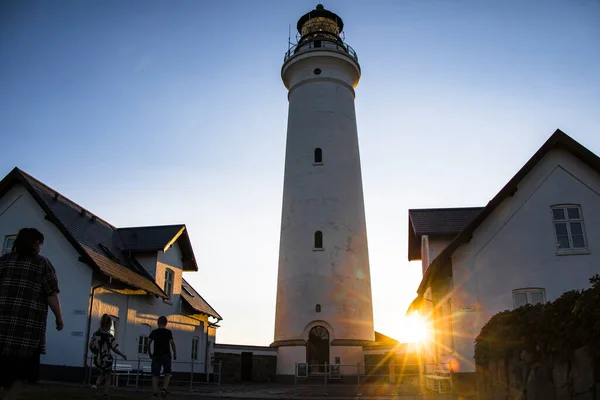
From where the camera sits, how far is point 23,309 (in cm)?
597

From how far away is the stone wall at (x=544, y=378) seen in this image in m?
6.62

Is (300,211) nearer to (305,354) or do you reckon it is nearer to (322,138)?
(322,138)

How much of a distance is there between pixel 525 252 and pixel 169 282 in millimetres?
15620

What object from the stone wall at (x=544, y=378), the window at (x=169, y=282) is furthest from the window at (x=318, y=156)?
the stone wall at (x=544, y=378)

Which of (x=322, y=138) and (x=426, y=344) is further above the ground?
(x=322, y=138)

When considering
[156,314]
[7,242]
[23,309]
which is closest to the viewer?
[23,309]

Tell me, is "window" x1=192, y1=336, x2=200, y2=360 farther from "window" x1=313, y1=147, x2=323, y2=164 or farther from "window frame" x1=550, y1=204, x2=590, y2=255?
"window frame" x1=550, y1=204, x2=590, y2=255

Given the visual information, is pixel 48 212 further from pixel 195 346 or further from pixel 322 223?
pixel 322 223

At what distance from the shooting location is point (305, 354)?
2683 centimetres

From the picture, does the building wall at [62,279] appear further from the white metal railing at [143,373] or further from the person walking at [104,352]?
the person walking at [104,352]

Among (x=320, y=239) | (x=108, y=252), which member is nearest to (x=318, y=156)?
(x=320, y=239)

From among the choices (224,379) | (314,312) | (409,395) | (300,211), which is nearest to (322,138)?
(300,211)

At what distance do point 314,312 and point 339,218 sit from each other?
4.66m

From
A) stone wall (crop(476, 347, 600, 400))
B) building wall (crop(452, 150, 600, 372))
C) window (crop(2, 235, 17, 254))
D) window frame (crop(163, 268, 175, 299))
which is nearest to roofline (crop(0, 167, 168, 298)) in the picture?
window (crop(2, 235, 17, 254))
